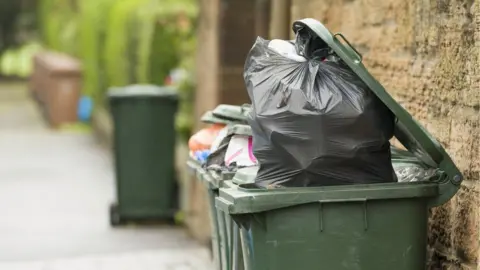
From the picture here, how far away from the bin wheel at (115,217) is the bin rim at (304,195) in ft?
19.4

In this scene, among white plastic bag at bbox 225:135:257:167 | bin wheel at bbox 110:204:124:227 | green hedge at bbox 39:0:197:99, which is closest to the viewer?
white plastic bag at bbox 225:135:257:167

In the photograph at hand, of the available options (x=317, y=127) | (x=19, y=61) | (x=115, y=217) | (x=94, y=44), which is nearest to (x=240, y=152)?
(x=317, y=127)

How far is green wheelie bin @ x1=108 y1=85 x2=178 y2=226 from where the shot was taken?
947 centimetres

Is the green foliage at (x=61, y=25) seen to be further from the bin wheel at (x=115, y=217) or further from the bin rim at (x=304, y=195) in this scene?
the bin rim at (x=304, y=195)

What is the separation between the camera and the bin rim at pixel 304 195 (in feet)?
12.4

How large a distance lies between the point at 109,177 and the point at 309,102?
9386mm

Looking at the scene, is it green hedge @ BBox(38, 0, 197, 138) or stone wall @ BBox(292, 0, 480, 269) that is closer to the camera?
stone wall @ BBox(292, 0, 480, 269)

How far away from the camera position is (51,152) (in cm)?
1567

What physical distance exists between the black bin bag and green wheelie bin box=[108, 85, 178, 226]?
17.9ft

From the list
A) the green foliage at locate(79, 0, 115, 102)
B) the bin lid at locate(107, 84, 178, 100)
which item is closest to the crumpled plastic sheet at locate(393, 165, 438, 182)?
the bin lid at locate(107, 84, 178, 100)

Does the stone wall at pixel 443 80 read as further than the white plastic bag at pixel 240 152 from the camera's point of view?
No

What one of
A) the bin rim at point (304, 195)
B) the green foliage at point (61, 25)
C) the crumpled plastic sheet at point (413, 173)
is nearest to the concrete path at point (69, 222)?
the crumpled plastic sheet at point (413, 173)

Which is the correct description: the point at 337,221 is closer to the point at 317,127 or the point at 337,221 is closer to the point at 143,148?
the point at 317,127

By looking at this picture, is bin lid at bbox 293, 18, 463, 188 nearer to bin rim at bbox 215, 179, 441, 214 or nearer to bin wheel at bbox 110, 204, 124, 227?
bin rim at bbox 215, 179, 441, 214
